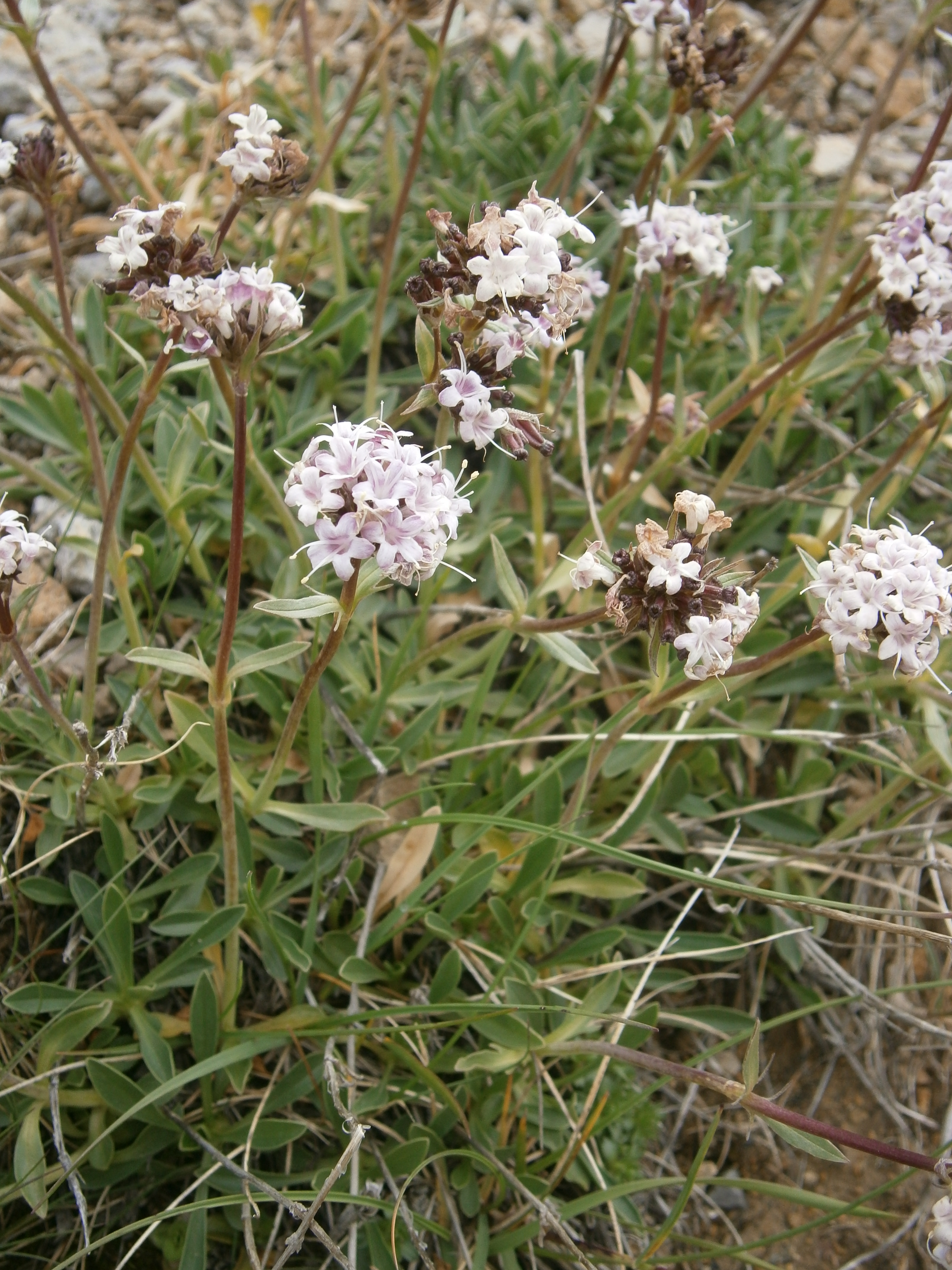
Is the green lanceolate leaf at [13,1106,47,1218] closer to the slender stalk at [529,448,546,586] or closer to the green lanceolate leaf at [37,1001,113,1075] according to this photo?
the green lanceolate leaf at [37,1001,113,1075]

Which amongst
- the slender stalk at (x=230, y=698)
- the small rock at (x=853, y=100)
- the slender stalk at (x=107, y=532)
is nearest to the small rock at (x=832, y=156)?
the small rock at (x=853, y=100)

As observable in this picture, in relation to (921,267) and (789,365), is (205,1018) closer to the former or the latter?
(789,365)

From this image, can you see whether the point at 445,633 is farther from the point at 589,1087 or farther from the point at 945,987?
the point at 945,987

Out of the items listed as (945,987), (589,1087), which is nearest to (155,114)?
(589,1087)

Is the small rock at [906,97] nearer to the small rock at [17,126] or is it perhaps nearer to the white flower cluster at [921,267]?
the white flower cluster at [921,267]

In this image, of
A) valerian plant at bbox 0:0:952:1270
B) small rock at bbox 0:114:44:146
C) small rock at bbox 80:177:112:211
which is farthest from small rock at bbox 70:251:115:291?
small rock at bbox 0:114:44:146
